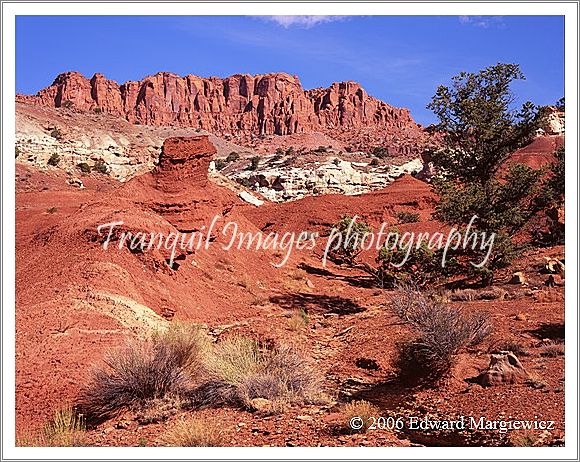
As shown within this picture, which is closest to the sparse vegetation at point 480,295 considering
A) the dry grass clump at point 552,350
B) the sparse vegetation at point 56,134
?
the dry grass clump at point 552,350

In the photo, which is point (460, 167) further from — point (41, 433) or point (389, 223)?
point (389, 223)

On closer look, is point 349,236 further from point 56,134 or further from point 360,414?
point 56,134

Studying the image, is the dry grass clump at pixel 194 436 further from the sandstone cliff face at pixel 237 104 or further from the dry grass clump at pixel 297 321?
the sandstone cliff face at pixel 237 104

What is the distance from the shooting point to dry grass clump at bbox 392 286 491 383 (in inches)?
322

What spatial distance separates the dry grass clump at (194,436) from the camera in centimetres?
575

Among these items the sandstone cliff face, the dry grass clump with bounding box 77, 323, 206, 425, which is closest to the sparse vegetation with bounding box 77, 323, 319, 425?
the dry grass clump with bounding box 77, 323, 206, 425

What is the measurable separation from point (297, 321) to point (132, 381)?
6.05m

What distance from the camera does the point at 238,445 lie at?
19.4 ft

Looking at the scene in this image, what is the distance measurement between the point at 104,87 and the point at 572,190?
148800mm

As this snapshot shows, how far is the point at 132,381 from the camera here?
7430 millimetres

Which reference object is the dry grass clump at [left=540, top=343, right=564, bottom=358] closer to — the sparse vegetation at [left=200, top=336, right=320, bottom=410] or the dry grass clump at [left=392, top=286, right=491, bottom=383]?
the dry grass clump at [left=392, top=286, right=491, bottom=383]

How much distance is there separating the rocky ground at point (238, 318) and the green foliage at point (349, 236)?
125 centimetres

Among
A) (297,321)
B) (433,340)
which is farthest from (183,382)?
(297,321)

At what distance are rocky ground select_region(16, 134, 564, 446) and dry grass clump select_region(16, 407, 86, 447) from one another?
152 millimetres
